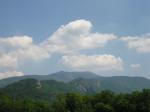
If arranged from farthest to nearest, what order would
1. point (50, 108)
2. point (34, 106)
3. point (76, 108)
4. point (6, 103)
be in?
point (6, 103) → point (34, 106) → point (50, 108) → point (76, 108)

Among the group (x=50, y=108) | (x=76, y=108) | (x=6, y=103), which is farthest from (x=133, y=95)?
(x=6, y=103)

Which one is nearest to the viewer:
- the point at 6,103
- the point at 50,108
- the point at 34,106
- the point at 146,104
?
the point at 146,104

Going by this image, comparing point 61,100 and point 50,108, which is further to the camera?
point 50,108

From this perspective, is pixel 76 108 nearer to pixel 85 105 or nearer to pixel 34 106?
pixel 85 105

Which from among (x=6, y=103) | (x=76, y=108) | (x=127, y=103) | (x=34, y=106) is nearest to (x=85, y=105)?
(x=76, y=108)

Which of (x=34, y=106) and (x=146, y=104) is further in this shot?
(x=34, y=106)

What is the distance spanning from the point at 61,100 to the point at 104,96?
16.6 meters

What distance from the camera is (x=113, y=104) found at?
126 metres

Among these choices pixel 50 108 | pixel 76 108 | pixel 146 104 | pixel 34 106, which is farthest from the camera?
pixel 34 106

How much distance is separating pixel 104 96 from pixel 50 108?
26.9 meters

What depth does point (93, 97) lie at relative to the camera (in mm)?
133125

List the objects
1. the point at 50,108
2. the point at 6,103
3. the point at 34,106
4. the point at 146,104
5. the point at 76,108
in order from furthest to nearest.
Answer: the point at 6,103 < the point at 34,106 < the point at 50,108 < the point at 76,108 < the point at 146,104

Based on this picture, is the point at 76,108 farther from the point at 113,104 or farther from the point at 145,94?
the point at 145,94

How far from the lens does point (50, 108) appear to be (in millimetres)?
145000
